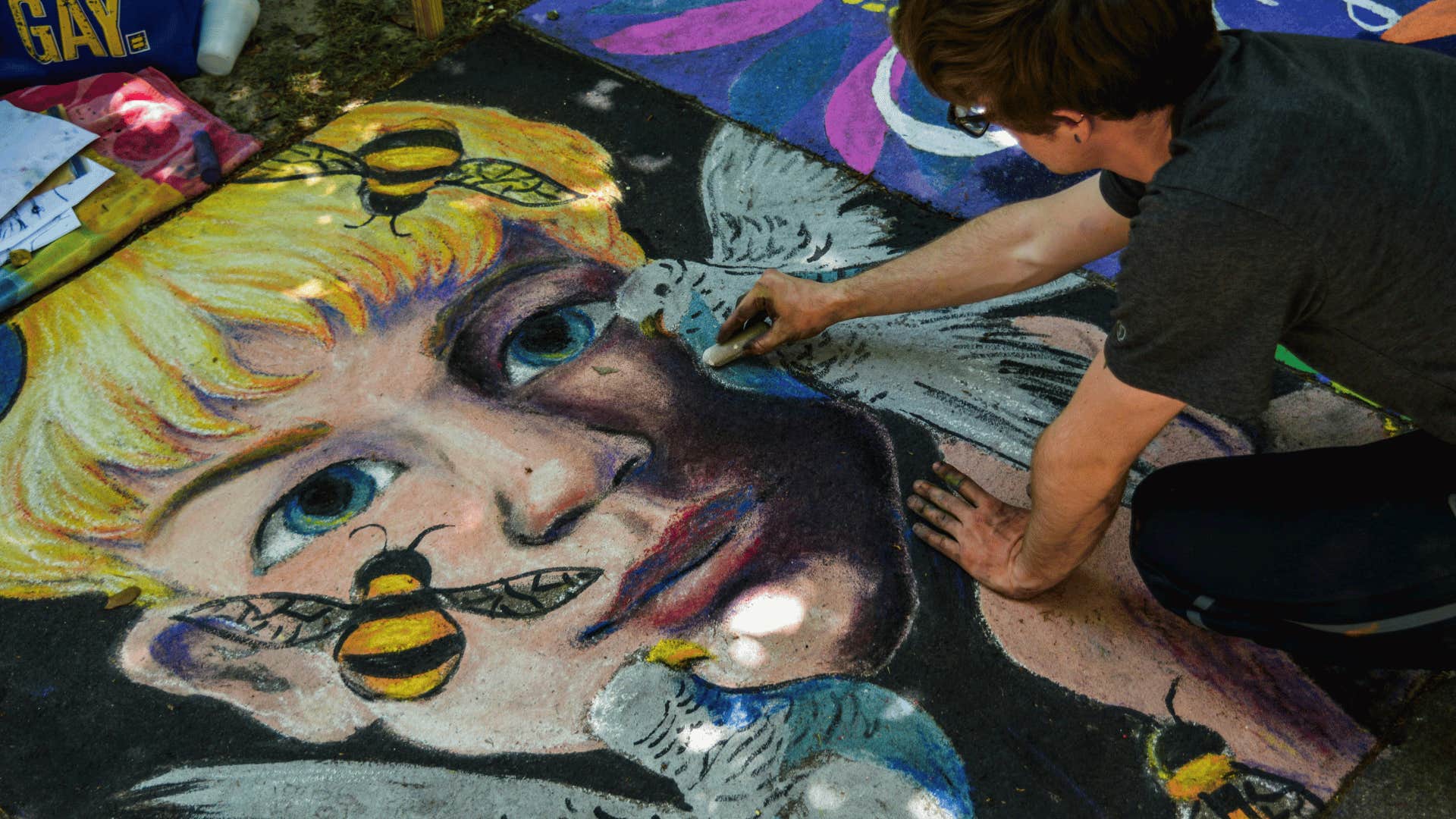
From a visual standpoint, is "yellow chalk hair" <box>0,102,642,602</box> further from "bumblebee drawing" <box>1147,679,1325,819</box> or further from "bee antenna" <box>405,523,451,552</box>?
"bumblebee drawing" <box>1147,679,1325,819</box>

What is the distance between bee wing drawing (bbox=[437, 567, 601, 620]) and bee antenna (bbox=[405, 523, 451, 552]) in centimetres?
12

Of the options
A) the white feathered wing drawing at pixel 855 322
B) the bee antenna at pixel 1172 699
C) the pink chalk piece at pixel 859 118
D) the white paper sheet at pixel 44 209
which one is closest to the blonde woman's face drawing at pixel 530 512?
the white feathered wing drawing at pixel 855 322

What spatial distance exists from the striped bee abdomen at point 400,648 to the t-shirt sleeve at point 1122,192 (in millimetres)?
1553

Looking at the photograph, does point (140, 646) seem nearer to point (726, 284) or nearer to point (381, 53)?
point (726, 284)

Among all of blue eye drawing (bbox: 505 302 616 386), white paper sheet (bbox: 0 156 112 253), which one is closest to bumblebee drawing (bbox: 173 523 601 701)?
blue eye drawing (bbox: 505 302 616 386)

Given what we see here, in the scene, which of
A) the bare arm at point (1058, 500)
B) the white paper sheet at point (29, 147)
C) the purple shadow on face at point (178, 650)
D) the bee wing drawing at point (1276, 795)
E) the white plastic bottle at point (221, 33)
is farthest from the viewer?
the white plastic bottle at point (221, 33)

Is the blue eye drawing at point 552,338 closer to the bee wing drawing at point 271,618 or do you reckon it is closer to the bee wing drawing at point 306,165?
the bee wing drawing at point 271,618

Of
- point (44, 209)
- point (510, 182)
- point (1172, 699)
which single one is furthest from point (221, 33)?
point (1172, 699)

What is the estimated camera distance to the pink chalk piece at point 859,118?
3.05 metres

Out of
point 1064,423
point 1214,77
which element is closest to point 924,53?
point 1214,77

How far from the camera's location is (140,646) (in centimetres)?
210

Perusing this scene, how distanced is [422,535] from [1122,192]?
1.59 metres

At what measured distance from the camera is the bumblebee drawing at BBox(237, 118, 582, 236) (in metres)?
2.94

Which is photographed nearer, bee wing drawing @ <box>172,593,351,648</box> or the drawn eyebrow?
bee wing drawing @ <box>172,593,351,648</box>
